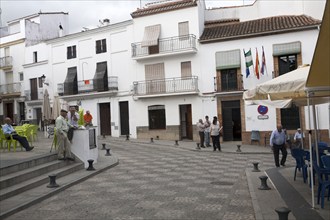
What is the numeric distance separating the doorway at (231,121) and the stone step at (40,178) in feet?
45.2

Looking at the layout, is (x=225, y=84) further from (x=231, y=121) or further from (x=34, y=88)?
(x=34, y=88)

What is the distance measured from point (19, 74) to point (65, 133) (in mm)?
26170

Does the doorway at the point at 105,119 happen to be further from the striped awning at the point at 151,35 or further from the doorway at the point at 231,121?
the doorway at the point at 231,121

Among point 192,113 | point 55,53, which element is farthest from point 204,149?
point 55,53

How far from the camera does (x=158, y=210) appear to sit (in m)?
7.18

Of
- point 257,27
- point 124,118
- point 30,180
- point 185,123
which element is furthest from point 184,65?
point 30,180

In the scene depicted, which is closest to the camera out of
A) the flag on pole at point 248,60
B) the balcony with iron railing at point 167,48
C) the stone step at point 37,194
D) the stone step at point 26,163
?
the stone step at point 37,194

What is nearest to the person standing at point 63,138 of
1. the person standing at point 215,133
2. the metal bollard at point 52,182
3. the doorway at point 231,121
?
the metal bollard at point 52,182

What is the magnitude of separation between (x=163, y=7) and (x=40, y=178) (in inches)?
765

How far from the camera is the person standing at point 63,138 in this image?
11.3 meters

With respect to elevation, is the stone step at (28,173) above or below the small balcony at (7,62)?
below

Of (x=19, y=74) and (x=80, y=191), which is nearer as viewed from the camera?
(x=80, y=191)

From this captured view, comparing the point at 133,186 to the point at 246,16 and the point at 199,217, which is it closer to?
the point at 199,217

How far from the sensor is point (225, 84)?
23641mm
